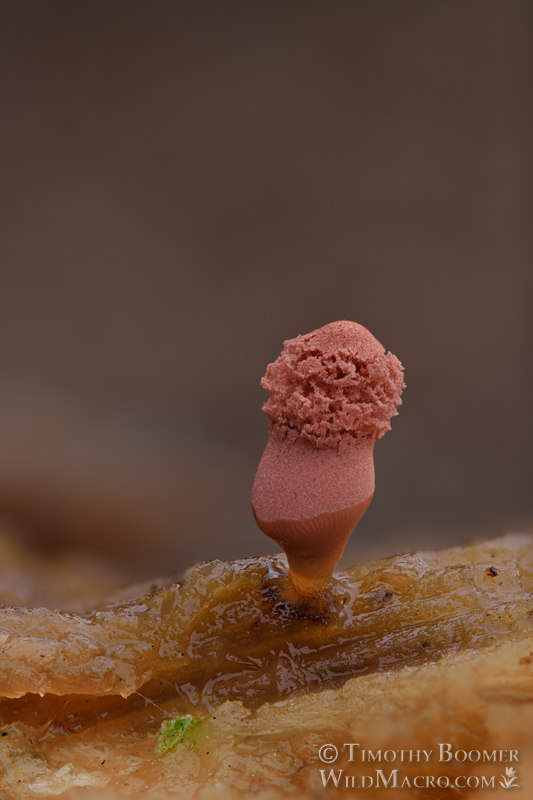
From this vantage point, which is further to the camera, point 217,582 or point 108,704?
point 217,582

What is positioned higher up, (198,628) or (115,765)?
(198,628)

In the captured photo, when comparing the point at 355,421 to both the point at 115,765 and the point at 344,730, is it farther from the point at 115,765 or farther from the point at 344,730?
the point at 115,765

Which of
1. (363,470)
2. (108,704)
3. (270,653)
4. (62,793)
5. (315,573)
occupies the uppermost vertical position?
(363,470)

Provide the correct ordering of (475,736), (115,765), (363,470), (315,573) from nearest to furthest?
(475,736) < (115,765) < (363,470) < (315,573)

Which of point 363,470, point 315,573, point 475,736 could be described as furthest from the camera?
point 315,573

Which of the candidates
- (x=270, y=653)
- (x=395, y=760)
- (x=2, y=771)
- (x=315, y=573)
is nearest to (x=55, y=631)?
(x=2, y=771)

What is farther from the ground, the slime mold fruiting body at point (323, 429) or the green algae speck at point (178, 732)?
the slime mold fruiting body at point (323, 429)

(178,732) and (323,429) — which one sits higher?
(323,429)

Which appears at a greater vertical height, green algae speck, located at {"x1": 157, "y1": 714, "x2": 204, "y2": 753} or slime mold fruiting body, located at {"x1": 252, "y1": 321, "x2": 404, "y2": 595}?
slime mold fruiting body, located at {"x1": 252, "y1": 321, "x2": 404, "y2": 595}
